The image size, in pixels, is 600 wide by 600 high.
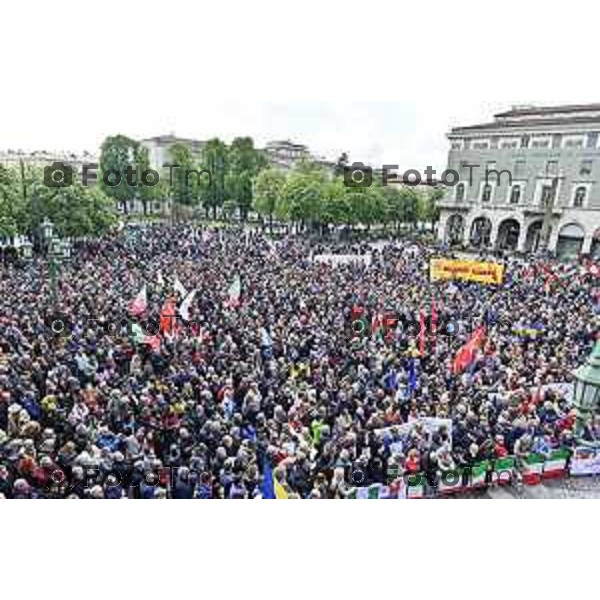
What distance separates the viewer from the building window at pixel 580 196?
905 centimetres

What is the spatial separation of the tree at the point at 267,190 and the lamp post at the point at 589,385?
648 centimetres

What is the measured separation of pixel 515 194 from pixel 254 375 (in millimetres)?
5048

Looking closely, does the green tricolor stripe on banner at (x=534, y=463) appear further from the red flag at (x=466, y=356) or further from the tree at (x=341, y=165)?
the tree at (x=341, y=165)

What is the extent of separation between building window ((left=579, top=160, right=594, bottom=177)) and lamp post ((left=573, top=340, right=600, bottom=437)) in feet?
18.3

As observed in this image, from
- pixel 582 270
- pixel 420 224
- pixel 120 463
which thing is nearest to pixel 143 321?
pixel 120 463

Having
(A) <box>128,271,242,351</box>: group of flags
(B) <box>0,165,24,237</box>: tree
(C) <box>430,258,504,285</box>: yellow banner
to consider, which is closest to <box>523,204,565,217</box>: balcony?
(C) <box>430,258,504,285</box>: yellow banner

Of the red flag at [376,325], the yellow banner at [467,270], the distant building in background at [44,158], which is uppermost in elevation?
the distant building in background at [44,158]

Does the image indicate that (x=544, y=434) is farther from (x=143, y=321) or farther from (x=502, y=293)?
(x=502, y=293)

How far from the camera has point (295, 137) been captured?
8.16m

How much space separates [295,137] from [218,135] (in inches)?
46.5

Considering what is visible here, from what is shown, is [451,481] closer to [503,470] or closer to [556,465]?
[503,470]

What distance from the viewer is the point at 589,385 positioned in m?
3.91

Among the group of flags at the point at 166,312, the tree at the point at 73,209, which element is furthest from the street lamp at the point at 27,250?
the group of flags at the point at 166,312
